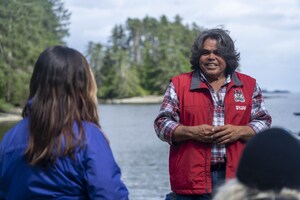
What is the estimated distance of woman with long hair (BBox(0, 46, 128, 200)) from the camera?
275 centimetres

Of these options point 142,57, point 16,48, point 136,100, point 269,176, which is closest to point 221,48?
point 269,176

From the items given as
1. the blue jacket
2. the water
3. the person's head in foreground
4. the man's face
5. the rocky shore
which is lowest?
the rocky shore

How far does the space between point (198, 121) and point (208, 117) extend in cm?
7

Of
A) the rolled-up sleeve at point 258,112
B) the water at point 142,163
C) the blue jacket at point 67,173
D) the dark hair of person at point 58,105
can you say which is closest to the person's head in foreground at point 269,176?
the blue jacket at point 67,173

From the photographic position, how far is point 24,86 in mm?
50938

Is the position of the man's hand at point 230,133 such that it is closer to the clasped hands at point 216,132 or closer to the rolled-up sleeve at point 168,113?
the clasped hands at point 216,132

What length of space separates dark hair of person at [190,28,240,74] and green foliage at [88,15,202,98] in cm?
9602

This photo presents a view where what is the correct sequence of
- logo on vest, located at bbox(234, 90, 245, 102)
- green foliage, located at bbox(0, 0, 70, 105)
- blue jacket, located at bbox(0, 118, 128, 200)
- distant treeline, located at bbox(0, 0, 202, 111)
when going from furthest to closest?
distant treeline, located at bbox(0, 0, 202, 111)
green foliage, located at bbox(0, 0, 70, 105)
logo on vest, located at bbox(234, 90, 245, 102)
blue jacket, located at bbox(0, 118, 128, 200)

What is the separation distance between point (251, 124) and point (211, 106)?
0.30m

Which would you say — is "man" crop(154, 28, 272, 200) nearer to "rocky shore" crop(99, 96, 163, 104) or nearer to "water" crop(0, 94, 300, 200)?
"water" crop(0, 94, 300, 200)

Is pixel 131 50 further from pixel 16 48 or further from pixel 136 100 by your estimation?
pixel 16 48

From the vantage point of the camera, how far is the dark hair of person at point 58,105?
277cm

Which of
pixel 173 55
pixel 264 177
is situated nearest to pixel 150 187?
pixel 264 177

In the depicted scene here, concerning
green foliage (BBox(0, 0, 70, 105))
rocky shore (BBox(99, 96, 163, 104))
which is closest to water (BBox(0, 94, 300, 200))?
green foliage (BBox(0, 0, 70, 105))
